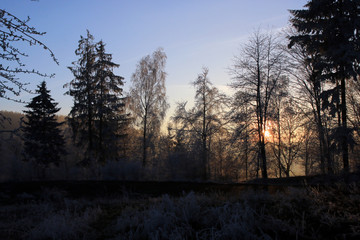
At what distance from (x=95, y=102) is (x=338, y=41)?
18632 mm

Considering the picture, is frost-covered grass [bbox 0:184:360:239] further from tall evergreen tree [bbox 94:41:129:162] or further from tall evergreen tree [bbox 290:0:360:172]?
tall evergreen tree [bbox 94:41:129:162]

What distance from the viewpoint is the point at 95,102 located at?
934 inches

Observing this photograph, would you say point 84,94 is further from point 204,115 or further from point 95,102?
point 204,115

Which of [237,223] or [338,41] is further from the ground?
[338,41]

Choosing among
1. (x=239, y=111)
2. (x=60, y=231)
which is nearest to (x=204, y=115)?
(x=239, y=111)

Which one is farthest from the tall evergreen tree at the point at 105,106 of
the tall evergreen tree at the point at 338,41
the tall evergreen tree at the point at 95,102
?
the tall evergreen tree at the point at 338,41

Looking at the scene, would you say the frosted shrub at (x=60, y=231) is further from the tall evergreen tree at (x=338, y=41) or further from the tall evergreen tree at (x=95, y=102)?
the tall evergreen tree at (x=95, y=102)

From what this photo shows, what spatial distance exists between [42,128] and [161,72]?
1279 centimetres

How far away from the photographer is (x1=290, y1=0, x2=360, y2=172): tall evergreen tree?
12750 millimetres

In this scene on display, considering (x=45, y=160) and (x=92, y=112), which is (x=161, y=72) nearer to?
(x=92, y=112)

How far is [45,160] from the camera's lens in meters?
25.8

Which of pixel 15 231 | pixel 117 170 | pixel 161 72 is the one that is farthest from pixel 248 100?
pixel 15 231

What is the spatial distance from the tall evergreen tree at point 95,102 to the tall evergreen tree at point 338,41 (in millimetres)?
16123

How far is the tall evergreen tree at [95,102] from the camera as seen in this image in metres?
23.3
